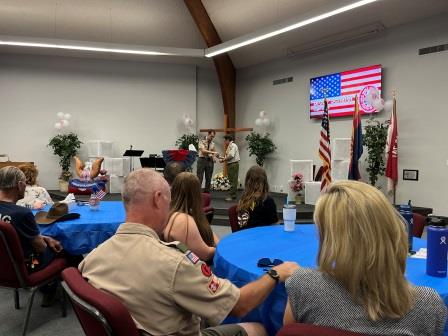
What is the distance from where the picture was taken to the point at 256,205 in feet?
10.9

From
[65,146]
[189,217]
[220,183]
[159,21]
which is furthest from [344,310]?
[65,146]

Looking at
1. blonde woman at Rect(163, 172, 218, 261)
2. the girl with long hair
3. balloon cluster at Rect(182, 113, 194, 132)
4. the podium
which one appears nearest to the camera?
blonde woman at Rect(163, 172, 218, 261)

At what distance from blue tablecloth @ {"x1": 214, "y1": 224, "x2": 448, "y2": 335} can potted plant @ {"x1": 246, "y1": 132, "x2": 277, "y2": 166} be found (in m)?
7.41

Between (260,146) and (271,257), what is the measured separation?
324 inches

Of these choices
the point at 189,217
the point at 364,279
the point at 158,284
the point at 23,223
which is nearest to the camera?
the point at 364,279

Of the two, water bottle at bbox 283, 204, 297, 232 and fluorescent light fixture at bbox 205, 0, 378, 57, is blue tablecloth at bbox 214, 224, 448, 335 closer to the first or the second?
water bottle at bbox 283, 204, 297, 232

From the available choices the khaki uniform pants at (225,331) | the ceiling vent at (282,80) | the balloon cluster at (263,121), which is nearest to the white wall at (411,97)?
the ceiling vent at (282,80)

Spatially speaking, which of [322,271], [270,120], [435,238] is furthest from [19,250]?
[270,120]

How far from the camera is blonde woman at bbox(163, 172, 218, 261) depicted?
2.44m

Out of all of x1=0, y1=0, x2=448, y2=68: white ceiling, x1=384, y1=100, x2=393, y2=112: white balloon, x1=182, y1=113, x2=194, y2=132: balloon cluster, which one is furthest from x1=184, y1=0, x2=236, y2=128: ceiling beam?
x1=384, y1=100, x2=393, y2=112: white balloon

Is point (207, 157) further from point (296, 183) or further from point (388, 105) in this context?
point (388, 105)

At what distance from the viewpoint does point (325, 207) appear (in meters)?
1.23

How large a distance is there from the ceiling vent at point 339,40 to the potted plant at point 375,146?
186 cm

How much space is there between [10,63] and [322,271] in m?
11.0
